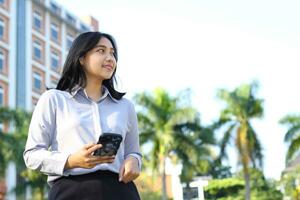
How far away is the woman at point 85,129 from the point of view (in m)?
2.36

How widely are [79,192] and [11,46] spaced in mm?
50998

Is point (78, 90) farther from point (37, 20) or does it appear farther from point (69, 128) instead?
point (37, 20)

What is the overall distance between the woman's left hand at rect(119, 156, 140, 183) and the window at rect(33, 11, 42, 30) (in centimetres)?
5501

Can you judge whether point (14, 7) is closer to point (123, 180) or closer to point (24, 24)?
point (24, 24)

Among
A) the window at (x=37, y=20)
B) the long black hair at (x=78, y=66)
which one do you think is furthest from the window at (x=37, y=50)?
the long black hair at (x=78, y=66)

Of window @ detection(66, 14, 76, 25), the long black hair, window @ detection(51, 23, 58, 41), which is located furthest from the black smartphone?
window @ detection(66, 14, 76, 25)

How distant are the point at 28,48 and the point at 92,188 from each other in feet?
174

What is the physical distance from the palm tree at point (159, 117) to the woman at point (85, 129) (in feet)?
114

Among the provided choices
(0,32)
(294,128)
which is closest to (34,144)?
(294,128)

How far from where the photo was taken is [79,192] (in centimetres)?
236

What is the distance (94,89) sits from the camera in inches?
103

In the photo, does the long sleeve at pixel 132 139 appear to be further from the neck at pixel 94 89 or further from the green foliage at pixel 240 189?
the green foliage at pixel 240 189

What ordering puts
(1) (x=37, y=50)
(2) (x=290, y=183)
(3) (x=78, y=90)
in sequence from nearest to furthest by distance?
1. (3) (x=78, y=90)
2. (2) (x=290, y=183)
3. (1) (x=37, y=50)

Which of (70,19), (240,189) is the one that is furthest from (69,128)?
(240,189)
